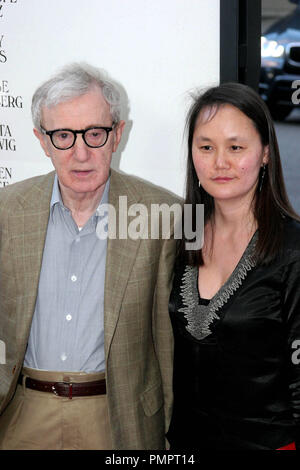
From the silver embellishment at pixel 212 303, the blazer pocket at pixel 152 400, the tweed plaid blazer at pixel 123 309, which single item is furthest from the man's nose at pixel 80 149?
the blazer pocket at pixel 152 400

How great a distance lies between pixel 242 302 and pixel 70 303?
0.55 metres

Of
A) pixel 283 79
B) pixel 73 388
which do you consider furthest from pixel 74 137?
pixel 283 79

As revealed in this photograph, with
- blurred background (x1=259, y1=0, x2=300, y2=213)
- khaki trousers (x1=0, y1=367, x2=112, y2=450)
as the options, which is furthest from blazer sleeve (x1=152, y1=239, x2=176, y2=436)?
blurred background (x1=259, y1=0, x2=300, y2=213)

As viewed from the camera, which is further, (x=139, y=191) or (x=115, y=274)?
(x=139, y=191)

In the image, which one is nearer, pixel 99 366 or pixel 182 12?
pixel 99 366

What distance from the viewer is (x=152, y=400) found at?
203 cm

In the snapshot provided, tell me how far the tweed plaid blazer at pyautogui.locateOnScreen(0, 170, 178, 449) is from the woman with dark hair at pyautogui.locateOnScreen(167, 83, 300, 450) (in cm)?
13

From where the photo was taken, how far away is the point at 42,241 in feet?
6.54

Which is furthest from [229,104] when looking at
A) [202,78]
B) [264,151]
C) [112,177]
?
[202,78]

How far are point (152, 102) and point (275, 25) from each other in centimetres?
727
